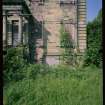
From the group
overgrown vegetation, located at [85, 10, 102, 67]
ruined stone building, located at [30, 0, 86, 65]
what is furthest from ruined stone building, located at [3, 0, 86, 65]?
overgrown vegetation, located at [85, 10, 102, 67]

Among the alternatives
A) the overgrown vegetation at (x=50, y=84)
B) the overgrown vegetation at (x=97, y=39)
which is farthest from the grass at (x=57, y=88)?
the overgrown vegetation at (x=97, y=39)

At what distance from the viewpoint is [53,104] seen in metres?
1.42

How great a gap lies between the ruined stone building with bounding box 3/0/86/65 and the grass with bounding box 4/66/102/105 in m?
0.09

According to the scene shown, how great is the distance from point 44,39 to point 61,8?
41 cm

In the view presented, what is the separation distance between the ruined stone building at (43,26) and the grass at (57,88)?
9 cm

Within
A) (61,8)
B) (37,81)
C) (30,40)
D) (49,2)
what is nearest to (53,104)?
(37,81)

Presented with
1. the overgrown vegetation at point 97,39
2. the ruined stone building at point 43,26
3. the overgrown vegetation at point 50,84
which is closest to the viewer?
the overgrown vegetation at point 97,39

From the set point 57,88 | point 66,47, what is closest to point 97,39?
point 57,88

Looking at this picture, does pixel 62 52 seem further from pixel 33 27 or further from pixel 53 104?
pixel 53 104

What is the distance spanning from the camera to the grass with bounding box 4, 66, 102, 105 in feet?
4.61

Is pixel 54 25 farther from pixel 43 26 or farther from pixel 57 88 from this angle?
pixel 57 88

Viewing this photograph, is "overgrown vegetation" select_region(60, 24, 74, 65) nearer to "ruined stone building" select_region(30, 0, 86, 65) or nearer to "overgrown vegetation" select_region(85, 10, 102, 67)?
"ruined stone building" select_region(30, 0, 86, 65)

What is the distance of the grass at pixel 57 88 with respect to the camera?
1.40m

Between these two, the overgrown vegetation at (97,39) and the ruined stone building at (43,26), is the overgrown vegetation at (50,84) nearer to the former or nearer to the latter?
the ruined stone building at (43,26)
